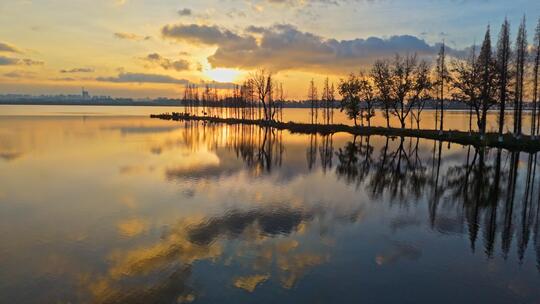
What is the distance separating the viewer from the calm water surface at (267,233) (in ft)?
38.4

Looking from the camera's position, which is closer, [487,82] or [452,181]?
[452,181]

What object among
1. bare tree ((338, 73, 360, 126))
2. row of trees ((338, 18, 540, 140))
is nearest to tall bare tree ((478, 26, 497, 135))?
row of trees ((338, 18, 540, 140))

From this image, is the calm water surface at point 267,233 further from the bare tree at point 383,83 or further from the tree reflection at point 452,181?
the bare tree at point 383,83

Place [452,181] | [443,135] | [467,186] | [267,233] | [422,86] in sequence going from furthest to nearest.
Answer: [422,86], [443,135], [452,181], [467,186], [267,233]

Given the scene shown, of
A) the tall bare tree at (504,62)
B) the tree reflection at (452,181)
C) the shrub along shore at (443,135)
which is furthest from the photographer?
the tall bare tree at (504,62)

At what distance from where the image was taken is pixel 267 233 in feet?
54.3

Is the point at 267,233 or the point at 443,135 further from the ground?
the point at 443,135

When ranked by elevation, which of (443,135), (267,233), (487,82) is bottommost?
(267,233)

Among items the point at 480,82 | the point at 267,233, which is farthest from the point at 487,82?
the point at 267,233

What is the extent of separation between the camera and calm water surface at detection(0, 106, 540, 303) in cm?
1172

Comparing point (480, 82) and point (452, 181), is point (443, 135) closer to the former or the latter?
point (480, 82)

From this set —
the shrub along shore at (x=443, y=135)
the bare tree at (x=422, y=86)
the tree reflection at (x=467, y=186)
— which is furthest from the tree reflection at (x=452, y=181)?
the bare tree at (x=422, y=86)

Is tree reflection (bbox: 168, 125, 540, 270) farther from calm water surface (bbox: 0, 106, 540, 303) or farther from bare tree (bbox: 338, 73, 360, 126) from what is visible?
bare tree (bbox: 338, 73, 360, 126)

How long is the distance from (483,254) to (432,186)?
485 inches
